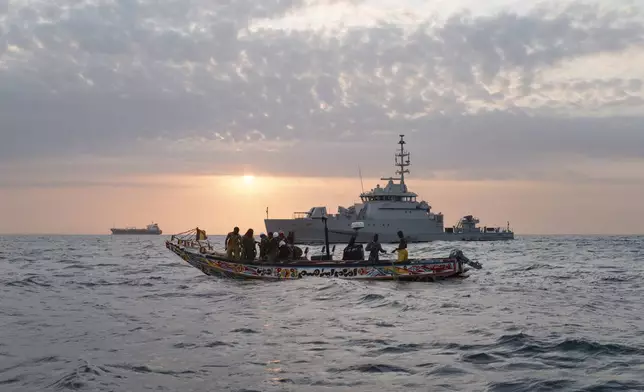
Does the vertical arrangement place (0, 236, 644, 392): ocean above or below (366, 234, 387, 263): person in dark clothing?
below

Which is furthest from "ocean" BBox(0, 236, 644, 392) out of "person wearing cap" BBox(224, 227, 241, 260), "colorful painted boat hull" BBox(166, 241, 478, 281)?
"person wearing cap" BBox(224, 227, 241, 260)

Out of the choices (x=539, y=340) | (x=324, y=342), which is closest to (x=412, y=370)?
(x=324, y=342)

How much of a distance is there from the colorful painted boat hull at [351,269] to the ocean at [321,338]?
0.97 m

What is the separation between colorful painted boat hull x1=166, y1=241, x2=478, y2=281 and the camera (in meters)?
23.2

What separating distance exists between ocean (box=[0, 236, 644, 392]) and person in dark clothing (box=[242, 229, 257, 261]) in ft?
7.92

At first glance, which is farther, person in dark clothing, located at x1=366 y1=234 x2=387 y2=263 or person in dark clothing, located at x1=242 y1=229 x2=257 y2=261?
person in dark clothing, located at x1=242 y1=229 x2=257 y2=261

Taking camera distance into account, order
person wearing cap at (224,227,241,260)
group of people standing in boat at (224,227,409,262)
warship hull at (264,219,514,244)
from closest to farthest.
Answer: group of people standing in boat at (224,227,409,262), person wearing cap at (224,227,241,260), warship hull at (264,219,514,244)

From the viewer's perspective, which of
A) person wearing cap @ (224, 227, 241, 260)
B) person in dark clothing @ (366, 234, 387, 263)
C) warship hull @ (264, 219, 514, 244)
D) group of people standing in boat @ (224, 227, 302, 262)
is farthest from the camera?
warship hull @ (264, 219, 514, 244)

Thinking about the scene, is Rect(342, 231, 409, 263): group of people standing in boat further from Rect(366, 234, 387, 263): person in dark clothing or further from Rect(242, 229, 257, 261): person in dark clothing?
Rect(242, 229, 257, 261): person in dark clothing

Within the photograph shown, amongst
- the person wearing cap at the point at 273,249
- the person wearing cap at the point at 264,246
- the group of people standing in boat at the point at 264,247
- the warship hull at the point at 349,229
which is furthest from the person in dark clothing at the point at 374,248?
the warship hull at the point at 349,229

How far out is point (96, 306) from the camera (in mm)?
17359

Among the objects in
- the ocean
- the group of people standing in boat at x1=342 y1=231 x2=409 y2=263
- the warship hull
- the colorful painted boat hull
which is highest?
the warship hull

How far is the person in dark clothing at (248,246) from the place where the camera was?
24.0 metres

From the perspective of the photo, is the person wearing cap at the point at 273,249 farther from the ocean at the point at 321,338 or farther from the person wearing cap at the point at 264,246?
the ocean at the point at 321,338
